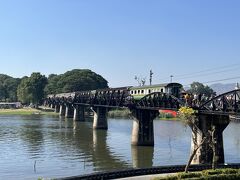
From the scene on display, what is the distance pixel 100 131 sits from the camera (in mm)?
116375

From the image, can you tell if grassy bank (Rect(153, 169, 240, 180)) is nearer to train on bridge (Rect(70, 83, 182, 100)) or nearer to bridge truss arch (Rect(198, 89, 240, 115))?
bridge truss arch (Rect(198, 89, 240, 115))

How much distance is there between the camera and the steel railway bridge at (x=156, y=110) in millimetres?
56250

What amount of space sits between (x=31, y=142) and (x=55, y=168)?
3073 centimetres

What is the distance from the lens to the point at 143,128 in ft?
276

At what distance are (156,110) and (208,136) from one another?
89.8 feet

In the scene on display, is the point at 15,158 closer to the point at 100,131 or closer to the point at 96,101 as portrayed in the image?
the point at 100,131

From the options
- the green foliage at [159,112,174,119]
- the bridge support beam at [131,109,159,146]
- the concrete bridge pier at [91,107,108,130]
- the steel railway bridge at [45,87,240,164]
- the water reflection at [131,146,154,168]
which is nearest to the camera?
the steel railway bridge at [45,87,240,164]

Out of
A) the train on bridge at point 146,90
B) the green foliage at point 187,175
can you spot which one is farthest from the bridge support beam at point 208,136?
the train on bridge at point 146,90

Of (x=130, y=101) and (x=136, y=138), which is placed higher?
(x=130, y=101)

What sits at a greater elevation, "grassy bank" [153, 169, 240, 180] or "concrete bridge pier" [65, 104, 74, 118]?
"concrete bridge pier" [65, 104, 74, 118]

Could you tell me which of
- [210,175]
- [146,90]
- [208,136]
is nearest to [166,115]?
[146,90]

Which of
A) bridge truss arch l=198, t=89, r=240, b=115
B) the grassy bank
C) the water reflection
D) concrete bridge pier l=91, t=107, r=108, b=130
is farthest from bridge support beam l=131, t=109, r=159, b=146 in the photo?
the grassy bank

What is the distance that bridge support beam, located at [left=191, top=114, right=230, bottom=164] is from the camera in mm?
56650

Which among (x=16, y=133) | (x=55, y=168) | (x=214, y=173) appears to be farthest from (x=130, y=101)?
(x=214, y=173)
